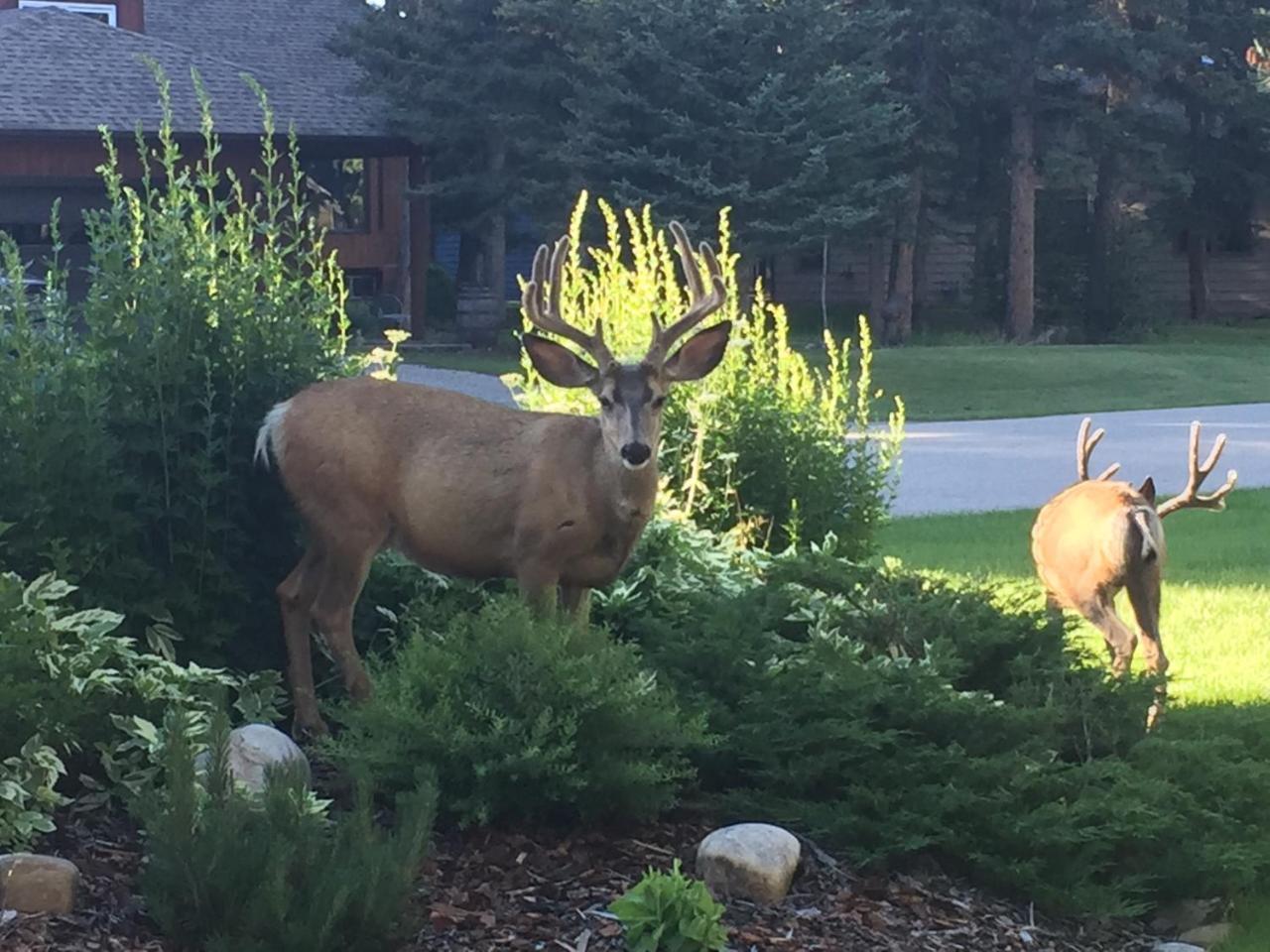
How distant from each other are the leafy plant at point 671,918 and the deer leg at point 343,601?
2.16 metres

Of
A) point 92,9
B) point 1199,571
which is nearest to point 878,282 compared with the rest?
point 92,9

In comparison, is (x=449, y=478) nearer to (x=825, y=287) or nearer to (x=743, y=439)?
(x=743, y=439)

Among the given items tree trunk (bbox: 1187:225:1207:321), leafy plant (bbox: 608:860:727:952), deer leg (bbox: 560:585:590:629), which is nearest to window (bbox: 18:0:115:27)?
tree trunk (bbox: 1187:225:1207:321)

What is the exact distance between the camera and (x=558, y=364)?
282 inches

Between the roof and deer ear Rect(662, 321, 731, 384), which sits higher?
the roof

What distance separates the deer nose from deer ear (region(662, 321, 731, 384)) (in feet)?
1.76

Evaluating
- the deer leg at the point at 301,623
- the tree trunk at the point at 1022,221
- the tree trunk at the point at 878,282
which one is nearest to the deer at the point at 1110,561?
the deer leg at the point at 301,623

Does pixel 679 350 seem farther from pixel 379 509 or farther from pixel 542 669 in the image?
pixel 542 669

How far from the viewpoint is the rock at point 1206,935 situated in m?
5.56

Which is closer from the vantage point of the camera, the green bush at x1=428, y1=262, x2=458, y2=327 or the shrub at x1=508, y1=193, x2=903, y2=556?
the shrub at x1=508, y1=193, x2=903, y2=556

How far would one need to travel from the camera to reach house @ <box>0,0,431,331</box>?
26953mm

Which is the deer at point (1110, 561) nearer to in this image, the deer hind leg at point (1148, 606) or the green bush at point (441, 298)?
the deer hind leg at point (1148, 606)

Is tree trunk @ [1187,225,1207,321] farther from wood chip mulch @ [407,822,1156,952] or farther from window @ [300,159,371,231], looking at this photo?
wood chip mulch @ [407,822,1156,952]

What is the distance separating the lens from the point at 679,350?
7.09 meters
